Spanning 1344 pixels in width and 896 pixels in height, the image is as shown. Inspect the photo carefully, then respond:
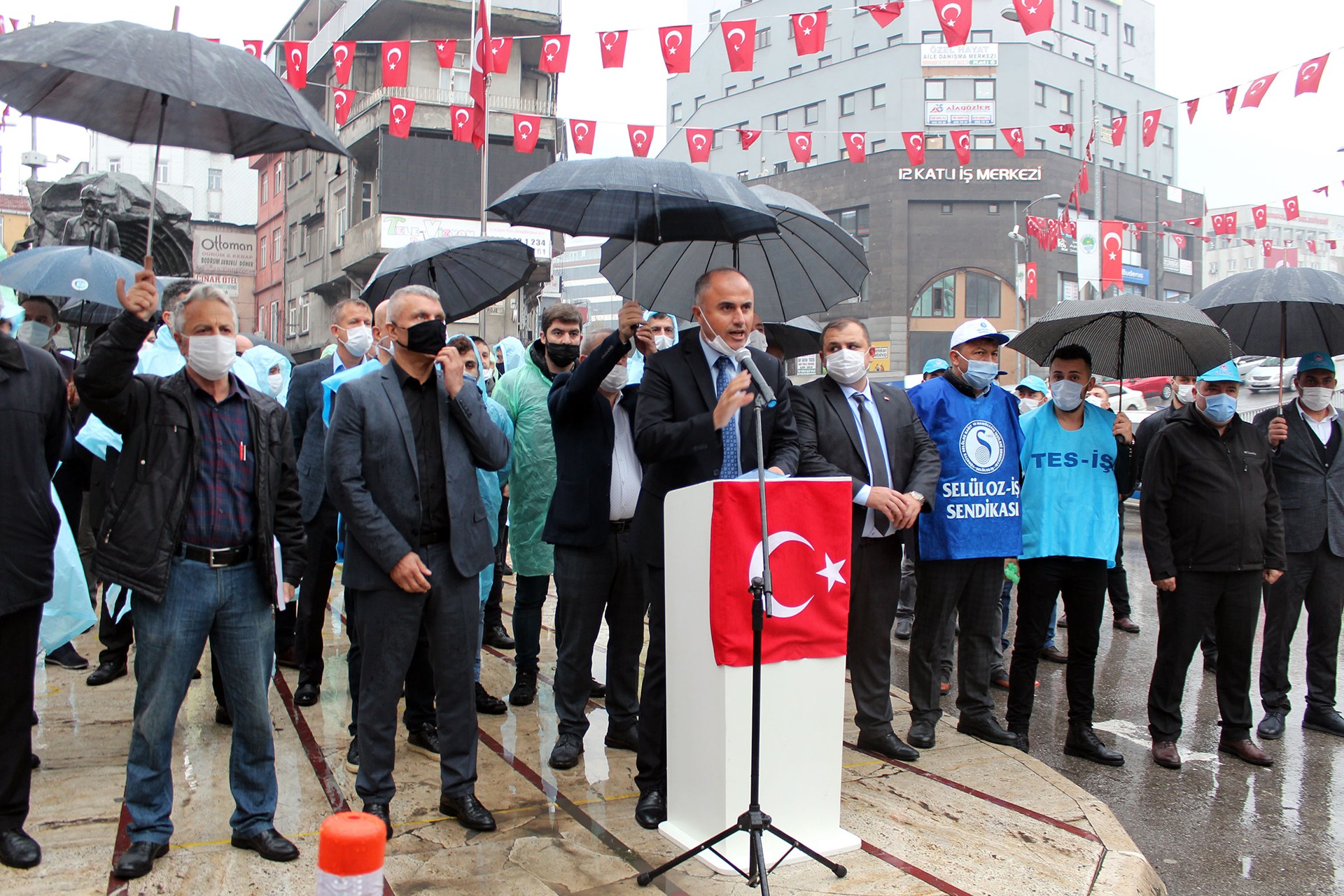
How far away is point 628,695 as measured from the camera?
5043 millimetres

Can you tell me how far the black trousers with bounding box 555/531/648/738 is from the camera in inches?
192

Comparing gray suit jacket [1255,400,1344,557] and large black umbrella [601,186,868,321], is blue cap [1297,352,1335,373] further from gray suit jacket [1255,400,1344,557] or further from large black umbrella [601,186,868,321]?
large black umbrella [601,186,868,321]

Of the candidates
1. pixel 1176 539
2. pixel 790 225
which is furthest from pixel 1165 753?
pixel 790 225

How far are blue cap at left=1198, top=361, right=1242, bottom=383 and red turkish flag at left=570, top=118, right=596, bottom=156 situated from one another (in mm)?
11713

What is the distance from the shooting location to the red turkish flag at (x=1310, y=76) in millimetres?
12070

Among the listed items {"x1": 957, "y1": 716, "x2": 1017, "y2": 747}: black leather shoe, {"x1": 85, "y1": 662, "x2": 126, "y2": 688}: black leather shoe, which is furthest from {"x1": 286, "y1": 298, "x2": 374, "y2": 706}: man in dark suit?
{"x1": 957, "y1": 716, "x2": 1017, "y2": 747}: black leather shoe

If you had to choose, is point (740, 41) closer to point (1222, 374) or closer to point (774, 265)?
point (774, 265)

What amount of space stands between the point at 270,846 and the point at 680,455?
2.04m

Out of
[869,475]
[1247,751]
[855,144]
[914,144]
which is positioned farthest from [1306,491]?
[855,144]

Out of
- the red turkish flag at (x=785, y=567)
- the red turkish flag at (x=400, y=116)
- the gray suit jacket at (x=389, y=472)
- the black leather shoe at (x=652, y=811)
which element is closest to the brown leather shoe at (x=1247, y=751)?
the red turkish flag at (x=785, y=567)

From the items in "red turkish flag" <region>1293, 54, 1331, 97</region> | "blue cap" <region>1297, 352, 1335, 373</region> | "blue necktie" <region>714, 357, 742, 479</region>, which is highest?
"red turkish flag" <region>1293, 54, 1331, 97</region>

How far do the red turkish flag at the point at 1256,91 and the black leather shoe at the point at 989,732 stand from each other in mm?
10779

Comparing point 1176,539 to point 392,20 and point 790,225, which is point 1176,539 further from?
point 392,20

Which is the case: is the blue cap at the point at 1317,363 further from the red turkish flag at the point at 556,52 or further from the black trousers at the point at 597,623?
the red turkish flag at the point at 556,52
